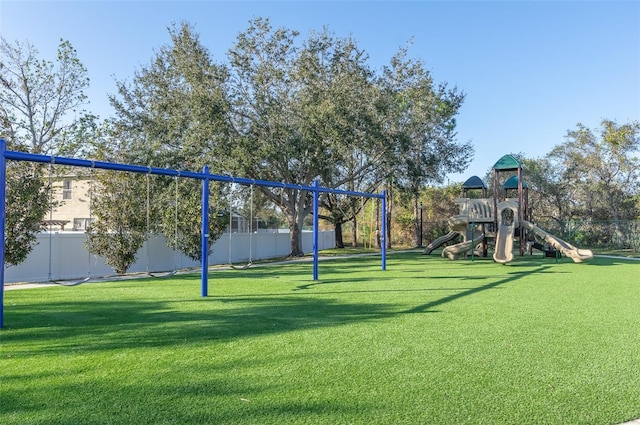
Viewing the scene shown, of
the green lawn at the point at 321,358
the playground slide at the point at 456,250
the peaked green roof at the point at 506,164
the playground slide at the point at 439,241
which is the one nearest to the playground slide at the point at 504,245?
the playground slide at the point at 456,250

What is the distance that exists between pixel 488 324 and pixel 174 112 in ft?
50.5

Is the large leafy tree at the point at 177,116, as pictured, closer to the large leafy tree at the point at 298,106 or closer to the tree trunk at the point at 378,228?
the large leafy tree at the point at 298,106

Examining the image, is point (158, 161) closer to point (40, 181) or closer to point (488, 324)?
point (40, 181)

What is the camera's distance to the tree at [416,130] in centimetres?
1895

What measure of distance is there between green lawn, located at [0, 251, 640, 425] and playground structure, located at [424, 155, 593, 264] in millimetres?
8692

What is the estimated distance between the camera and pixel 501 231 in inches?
688

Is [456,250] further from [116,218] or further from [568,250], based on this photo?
[116,218]

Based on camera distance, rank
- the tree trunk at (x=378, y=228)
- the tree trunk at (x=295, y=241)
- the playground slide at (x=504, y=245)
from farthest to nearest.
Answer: the tree trunk at (x=378, y=228) < the tree trunk at (x=295, y=241) < the playground slide at (x=504, y=245)

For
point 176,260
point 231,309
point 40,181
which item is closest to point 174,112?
point 176,260

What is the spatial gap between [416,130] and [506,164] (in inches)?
160

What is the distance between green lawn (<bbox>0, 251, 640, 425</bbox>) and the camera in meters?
3.13

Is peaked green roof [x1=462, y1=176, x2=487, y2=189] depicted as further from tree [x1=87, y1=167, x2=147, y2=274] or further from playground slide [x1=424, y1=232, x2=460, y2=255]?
tree [x1=87, y1=167, x2=147, y2=274]

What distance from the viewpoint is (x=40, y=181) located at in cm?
1090

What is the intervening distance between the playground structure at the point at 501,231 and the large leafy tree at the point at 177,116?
10.1 metres
